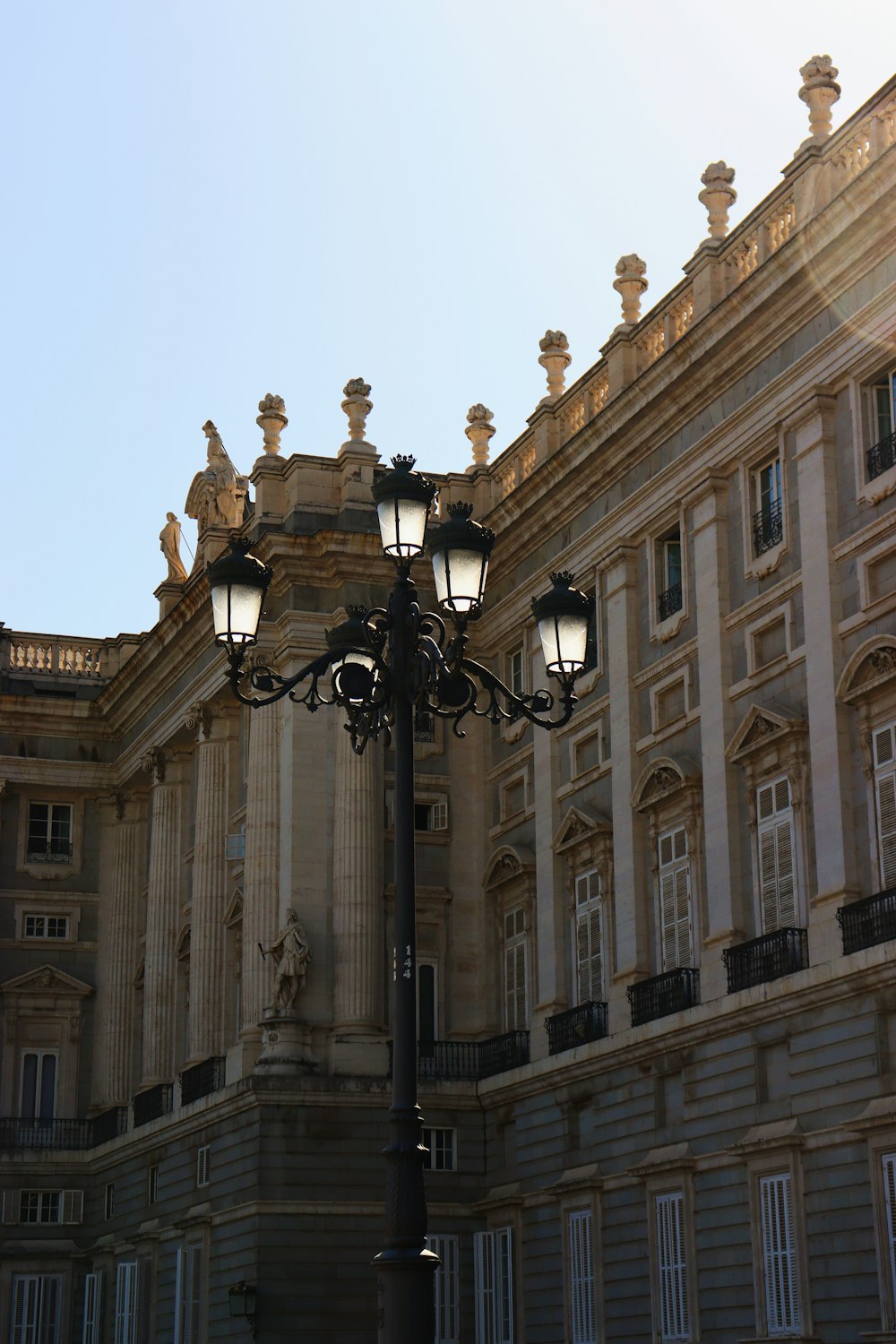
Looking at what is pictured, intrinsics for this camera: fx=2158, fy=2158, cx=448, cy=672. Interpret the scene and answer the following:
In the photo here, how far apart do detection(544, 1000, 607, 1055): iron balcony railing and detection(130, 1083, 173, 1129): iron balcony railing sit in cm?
1068

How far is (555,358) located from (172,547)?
13.8m

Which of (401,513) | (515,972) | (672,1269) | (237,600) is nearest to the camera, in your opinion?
(401,513)

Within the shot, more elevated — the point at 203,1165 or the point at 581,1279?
the point at 203,1165

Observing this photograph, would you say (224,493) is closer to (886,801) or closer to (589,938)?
(589,938)

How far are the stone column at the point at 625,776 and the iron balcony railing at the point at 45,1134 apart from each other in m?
19.0

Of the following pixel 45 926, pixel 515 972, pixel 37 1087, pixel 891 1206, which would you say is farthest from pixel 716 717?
pixel 37 1087

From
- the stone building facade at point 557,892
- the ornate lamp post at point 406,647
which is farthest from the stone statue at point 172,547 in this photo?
the ornate lamp post at point 406,647

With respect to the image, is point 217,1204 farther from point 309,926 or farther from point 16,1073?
point 16,1073

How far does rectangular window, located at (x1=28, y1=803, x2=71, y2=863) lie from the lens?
4934 centimetres

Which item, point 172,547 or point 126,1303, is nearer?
point 126,1303

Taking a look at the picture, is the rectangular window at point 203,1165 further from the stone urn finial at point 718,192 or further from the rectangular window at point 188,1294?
the stone urn finial at point 718,192

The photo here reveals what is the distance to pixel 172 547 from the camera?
164ft

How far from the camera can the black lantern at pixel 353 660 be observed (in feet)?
56.7

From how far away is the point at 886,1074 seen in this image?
25.0 meters
